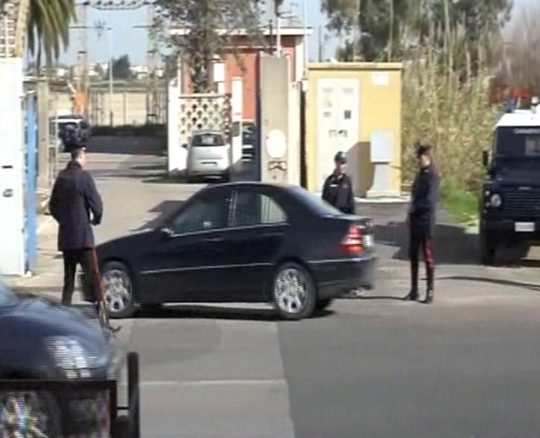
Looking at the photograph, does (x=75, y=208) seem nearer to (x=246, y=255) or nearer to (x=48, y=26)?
(x=246, y=255)

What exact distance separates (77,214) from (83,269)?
66cm

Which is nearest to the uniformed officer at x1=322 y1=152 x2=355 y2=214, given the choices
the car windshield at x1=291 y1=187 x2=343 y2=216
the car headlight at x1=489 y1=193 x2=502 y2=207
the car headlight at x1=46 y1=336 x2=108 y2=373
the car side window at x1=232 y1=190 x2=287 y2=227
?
the car windshield at x1=291 y1=187 x2=343 y2=216

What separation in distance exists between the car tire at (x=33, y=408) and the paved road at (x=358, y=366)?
390 centimetres

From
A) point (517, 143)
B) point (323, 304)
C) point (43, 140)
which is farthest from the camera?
point (43, 140)

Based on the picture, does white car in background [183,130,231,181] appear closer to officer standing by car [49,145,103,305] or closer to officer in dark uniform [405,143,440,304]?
officer in dark uniform [405,143,440,304]

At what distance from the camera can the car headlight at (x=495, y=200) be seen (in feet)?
67.8

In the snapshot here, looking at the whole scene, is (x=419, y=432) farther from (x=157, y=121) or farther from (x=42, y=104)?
(x=157, y=121)

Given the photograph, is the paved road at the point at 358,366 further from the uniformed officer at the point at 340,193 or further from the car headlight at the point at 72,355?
the car headlight at the point at 72,355

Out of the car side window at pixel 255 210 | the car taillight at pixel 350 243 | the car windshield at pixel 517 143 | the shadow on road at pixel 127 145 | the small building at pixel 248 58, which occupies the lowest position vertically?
the shadow on road at pixel 127 145

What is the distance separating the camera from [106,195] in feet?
114

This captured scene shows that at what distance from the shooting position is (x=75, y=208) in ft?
49.3

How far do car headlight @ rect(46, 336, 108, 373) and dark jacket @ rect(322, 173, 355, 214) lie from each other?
10.2 m

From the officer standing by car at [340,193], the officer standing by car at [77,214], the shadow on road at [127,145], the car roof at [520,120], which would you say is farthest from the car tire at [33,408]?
the shadow on road at [127,145]

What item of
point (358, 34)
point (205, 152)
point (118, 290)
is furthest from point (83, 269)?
point (358, 34)
